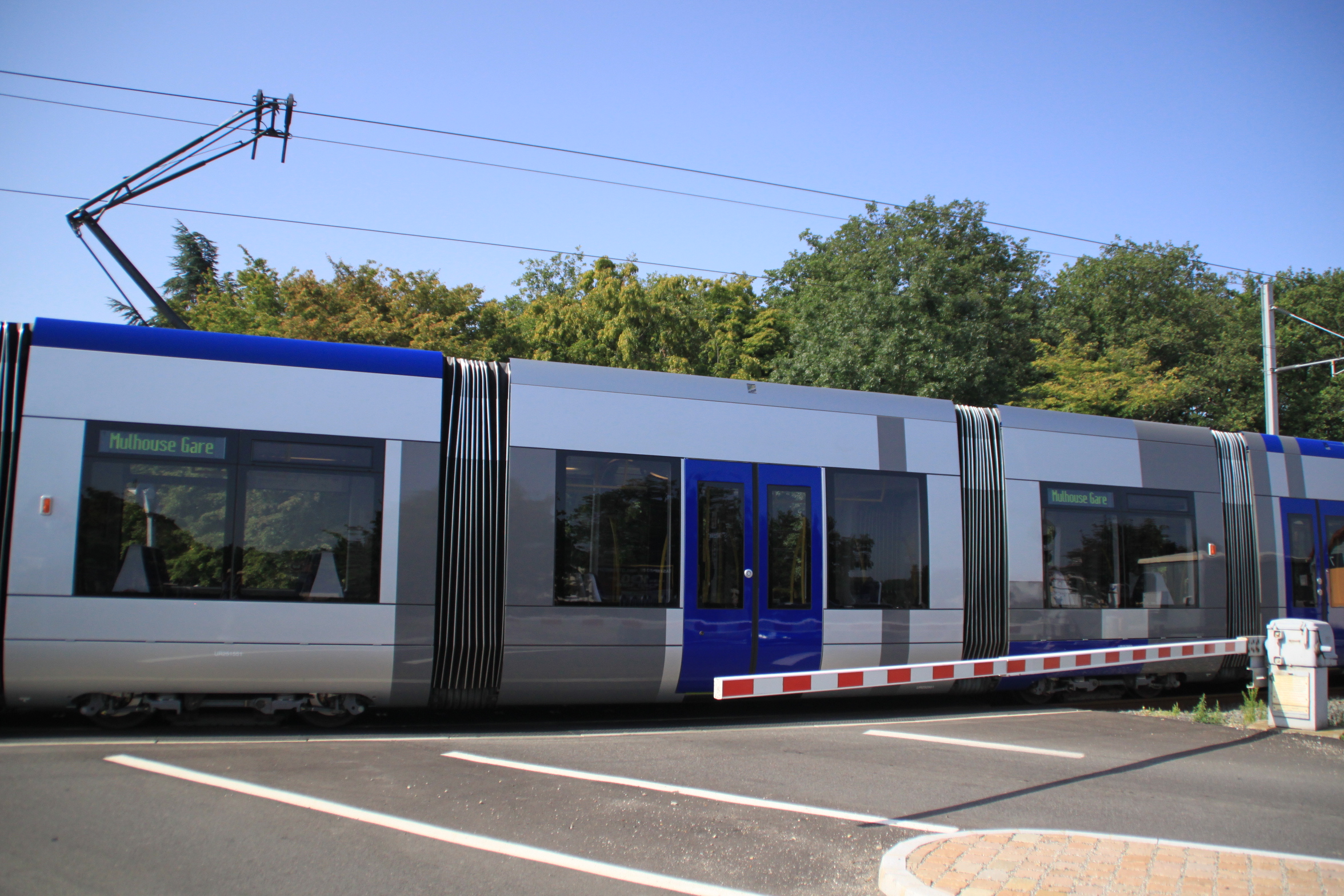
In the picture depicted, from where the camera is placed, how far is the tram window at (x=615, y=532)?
820cm

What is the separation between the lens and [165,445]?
24.2 feet

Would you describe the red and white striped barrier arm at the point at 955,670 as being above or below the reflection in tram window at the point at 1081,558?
below

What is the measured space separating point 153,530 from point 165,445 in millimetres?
711

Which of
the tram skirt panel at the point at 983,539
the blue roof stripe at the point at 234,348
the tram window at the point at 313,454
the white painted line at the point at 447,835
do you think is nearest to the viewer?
the white painted line at the point at 447,835

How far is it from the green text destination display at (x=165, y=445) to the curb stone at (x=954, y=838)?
6086 millimetres

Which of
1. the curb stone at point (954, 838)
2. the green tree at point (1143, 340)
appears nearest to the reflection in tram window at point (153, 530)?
the curb stone at point (954, 838)

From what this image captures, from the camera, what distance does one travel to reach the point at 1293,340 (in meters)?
34.4

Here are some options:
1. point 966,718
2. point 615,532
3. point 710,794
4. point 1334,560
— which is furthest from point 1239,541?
point 710,794

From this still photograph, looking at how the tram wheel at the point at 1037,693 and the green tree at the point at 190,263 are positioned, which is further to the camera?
the green tree at the point at 190,263

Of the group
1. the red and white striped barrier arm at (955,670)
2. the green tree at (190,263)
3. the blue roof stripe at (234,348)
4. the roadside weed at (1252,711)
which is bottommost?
the roadside weed at (1252,711)

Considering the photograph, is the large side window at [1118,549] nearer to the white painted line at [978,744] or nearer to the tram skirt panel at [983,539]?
the tram skirt panel at [983,539]

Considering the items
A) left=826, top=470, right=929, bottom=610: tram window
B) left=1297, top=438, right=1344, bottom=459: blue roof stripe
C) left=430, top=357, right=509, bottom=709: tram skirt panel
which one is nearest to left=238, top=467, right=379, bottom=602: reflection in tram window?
left=430, top=357, right=509, bottom=709: tram skirt panel

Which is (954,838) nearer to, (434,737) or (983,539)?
(434,737)

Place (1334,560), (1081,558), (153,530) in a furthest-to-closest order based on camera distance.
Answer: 1. (1334,560)
2. (1081,558)
3. (153,530)
